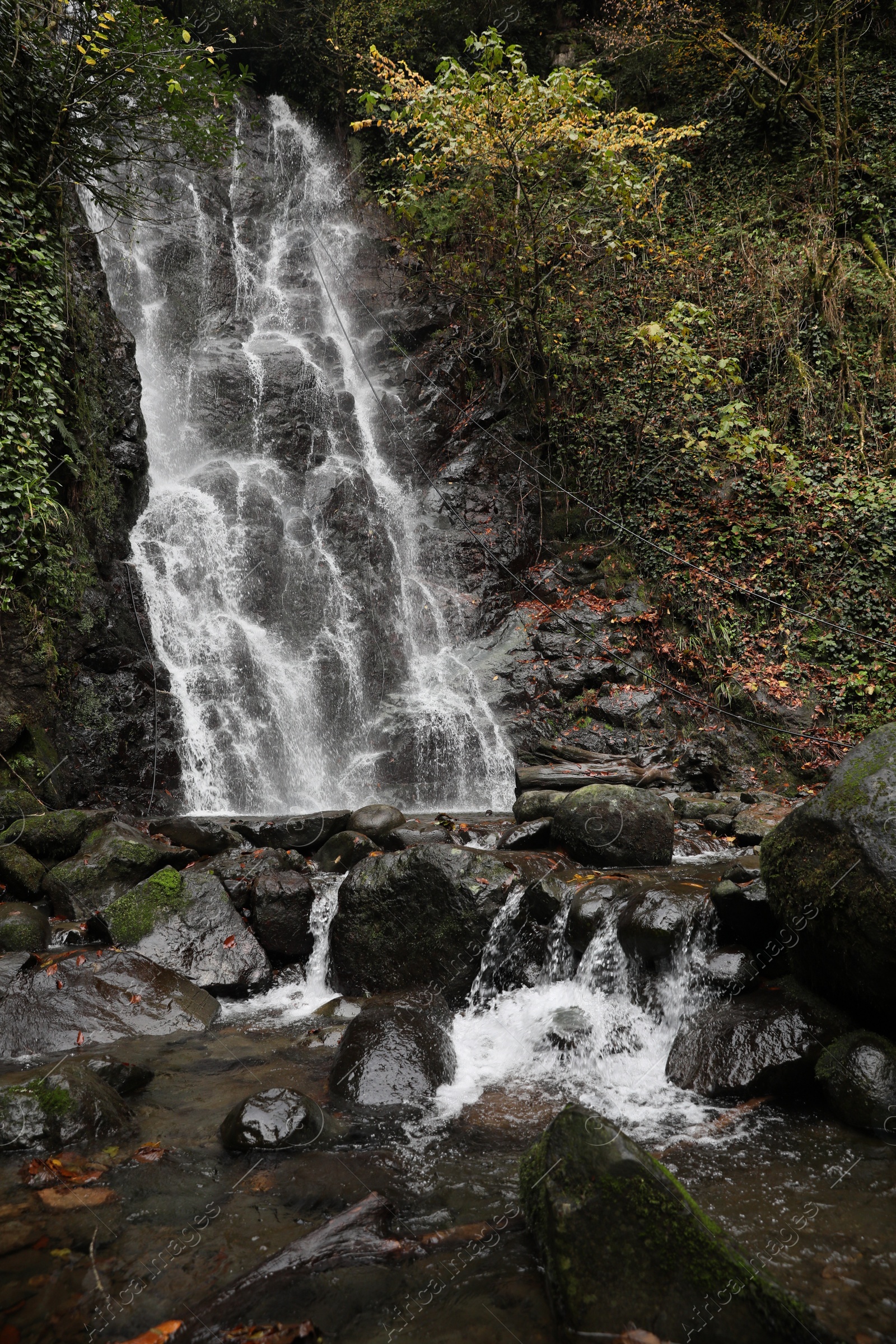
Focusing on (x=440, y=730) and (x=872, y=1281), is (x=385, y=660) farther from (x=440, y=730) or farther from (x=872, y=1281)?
(x=872, y=1281)

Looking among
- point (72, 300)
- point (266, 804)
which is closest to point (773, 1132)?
point (266, 804)

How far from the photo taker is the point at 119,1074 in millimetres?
3787

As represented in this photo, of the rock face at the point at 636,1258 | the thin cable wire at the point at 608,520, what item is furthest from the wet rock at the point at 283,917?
the thin cable wire at the point at 608,520

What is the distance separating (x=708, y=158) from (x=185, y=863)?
17289mm

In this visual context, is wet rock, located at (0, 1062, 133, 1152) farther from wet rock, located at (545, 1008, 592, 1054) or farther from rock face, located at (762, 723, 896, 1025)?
rock face, located at (762, 723, 896, 1025)

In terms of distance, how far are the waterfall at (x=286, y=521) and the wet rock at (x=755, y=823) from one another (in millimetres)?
3059

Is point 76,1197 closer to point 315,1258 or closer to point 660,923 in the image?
point 315,1258

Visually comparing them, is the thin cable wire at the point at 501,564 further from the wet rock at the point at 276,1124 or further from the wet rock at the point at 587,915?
the wet rock at the point at 276,1124

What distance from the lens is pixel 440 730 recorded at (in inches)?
404

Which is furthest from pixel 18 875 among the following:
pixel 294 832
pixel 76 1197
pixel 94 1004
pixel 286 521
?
pixel 286 521

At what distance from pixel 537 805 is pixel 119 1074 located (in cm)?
453

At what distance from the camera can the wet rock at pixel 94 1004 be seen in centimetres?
436

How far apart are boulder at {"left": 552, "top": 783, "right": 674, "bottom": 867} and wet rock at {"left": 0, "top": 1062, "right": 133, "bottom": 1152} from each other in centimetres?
404

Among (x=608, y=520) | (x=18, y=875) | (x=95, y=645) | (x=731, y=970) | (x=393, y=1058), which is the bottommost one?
(x=393, y=1058)
